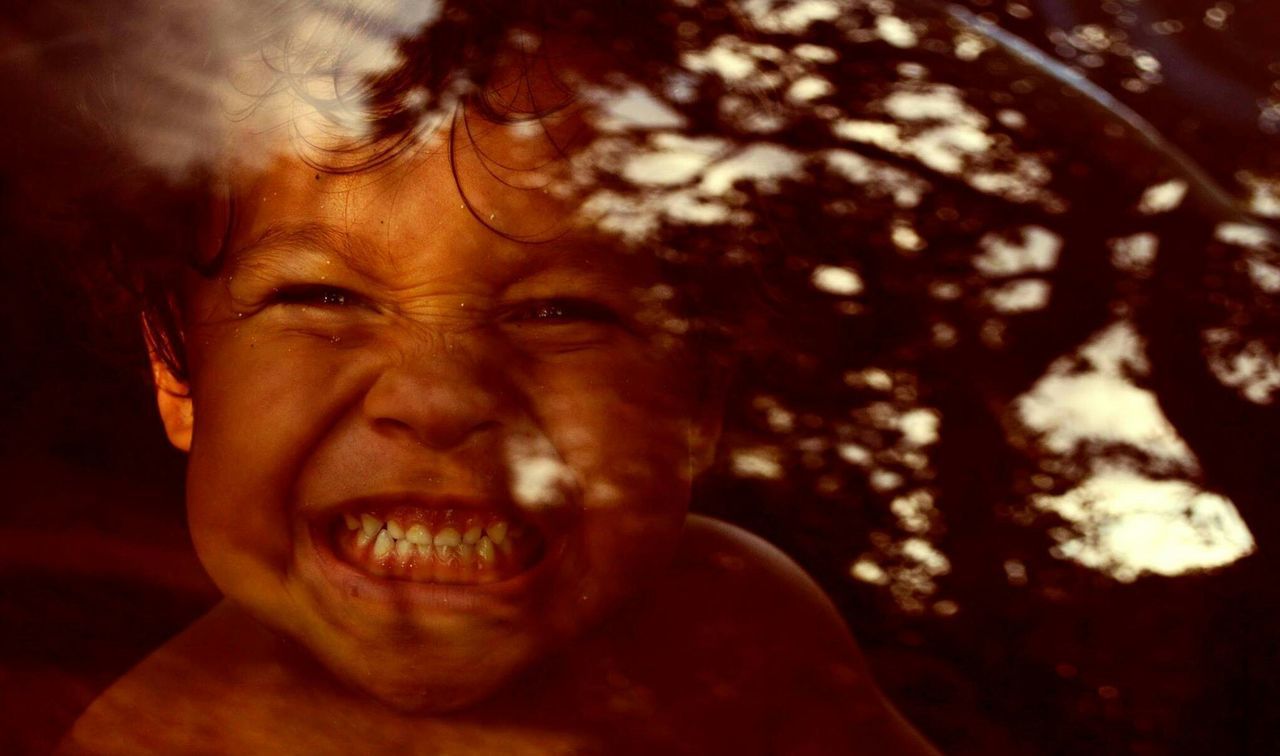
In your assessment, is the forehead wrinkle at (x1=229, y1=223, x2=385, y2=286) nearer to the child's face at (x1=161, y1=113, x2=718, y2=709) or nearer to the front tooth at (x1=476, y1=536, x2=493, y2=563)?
the child's face at (x1=161, y1=113, x2=718, y2=709)

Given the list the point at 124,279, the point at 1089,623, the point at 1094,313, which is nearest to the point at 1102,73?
the point at 1094,313

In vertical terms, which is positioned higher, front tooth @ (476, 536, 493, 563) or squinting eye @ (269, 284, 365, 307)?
squinting eye @ (269, 284, 365, 307)

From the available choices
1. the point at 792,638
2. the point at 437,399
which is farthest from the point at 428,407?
the point at 792,638

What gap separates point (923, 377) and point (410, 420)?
301 mm

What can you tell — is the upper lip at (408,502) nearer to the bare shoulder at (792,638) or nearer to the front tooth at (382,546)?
the front tooth at (382,546)

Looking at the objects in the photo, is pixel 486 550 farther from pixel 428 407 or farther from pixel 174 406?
pixel 174 406

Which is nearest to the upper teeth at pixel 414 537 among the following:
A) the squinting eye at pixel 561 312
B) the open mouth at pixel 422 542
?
the open mouth at pixel 422 542

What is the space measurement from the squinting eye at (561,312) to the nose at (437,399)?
0.03 m

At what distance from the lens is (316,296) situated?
0.60 m

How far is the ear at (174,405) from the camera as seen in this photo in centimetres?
63

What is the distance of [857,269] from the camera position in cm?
72

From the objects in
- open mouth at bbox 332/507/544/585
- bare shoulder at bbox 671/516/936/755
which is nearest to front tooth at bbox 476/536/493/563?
open mouth at bbox 332/507/544/585

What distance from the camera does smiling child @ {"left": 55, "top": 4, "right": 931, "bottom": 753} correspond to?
596 millimetres

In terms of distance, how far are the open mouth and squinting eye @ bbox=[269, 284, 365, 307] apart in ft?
0.35
